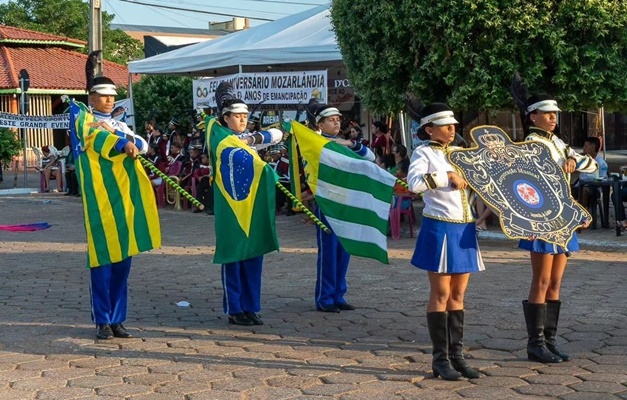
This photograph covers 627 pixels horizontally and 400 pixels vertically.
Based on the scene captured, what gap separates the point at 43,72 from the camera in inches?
1511

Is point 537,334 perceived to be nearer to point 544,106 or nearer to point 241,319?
point 544,106

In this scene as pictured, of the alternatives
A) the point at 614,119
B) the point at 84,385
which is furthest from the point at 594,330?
the point at 614,119

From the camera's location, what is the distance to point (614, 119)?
87.7 feet

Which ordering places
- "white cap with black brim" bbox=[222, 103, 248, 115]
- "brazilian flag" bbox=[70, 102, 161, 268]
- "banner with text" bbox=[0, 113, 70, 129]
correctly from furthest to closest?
"banner with text" bbox=[0, 113, 70, 129] < "white cap with black brim" bbox=[222, 103, 248, 115] < "brazilian flag" bbox=[70, 102, 161, 268]

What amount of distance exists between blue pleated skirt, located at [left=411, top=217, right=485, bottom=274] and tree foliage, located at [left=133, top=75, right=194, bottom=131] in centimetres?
2658

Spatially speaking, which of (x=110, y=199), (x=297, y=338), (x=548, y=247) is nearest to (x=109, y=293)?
(x=110, y=199)

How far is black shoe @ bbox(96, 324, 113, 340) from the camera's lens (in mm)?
7452

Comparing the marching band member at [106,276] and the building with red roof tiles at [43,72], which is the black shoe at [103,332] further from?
the building with red roof tiles at [43,72]

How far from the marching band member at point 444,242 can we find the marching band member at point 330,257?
2293mm

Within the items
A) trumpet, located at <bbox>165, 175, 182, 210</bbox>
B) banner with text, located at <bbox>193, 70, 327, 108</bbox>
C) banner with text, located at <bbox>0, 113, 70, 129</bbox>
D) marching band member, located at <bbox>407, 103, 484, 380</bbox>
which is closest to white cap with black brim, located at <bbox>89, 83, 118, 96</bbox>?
marching band member, located at <bbox>407, 103, 484, 380</bbox>

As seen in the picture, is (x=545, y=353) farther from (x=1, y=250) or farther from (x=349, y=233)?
(x=1, y=250)

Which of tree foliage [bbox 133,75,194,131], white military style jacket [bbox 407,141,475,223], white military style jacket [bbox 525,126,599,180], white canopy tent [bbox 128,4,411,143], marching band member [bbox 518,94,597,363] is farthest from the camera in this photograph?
tree foliage [bbox 133,75,194,131]

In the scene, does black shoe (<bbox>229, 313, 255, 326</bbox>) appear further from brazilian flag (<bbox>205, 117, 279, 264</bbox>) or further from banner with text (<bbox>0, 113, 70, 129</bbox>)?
banner with text (<bbox>0, 113, 70, 129</bbox>)

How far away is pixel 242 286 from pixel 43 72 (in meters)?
32.4
